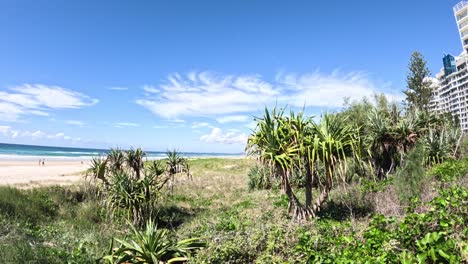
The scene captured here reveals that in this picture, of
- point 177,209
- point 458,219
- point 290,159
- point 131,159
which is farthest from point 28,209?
point 458,219

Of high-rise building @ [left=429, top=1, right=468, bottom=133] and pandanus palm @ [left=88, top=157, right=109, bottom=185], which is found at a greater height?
high-rise building @ [left=429, top=1, right=468, bottom=133]

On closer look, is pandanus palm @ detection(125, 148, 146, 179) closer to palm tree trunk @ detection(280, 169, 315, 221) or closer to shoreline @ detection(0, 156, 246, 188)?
shoreline @ detection(0, 156, 246, 188)

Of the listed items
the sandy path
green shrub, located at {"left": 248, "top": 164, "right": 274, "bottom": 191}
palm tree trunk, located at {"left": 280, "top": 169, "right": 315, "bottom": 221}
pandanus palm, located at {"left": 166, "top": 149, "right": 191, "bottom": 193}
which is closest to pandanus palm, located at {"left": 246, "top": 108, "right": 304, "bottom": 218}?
palm tree trunk, located at {"left": 280, "top": 169, "right": 315, "bottom": 221}

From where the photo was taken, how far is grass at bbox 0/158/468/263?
16.4 feet

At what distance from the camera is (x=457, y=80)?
69.2 metres

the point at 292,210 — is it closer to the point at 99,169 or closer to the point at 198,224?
the point at 198,224

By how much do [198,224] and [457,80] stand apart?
82.7 metres

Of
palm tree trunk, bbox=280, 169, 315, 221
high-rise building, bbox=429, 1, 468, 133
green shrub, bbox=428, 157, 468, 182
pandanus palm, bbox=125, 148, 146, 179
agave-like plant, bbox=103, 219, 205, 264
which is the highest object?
high-rise building, bbox=429, 1, 468, 133

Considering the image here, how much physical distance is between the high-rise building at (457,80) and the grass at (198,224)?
6057 cm

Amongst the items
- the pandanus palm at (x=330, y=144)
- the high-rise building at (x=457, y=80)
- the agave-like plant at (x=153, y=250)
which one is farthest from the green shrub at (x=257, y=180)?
the high-rise building at (x=457, y=80)

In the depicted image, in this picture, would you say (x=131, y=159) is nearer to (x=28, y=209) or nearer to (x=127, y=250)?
(x=28, y=209)

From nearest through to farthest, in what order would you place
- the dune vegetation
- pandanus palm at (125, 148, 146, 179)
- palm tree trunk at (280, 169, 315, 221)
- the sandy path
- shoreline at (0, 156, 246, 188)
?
the dune vegetation
palm tree trunk at (280, 169, 315, 221)
pandanus palm at (125, 148, 146, 179)
shoreline at (0, 156, 246, 188)
the sandy path

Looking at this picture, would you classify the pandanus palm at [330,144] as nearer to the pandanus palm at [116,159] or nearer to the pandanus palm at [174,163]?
the pandanus palm at [174,163]

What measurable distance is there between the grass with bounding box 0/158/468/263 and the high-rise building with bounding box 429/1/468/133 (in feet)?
199
